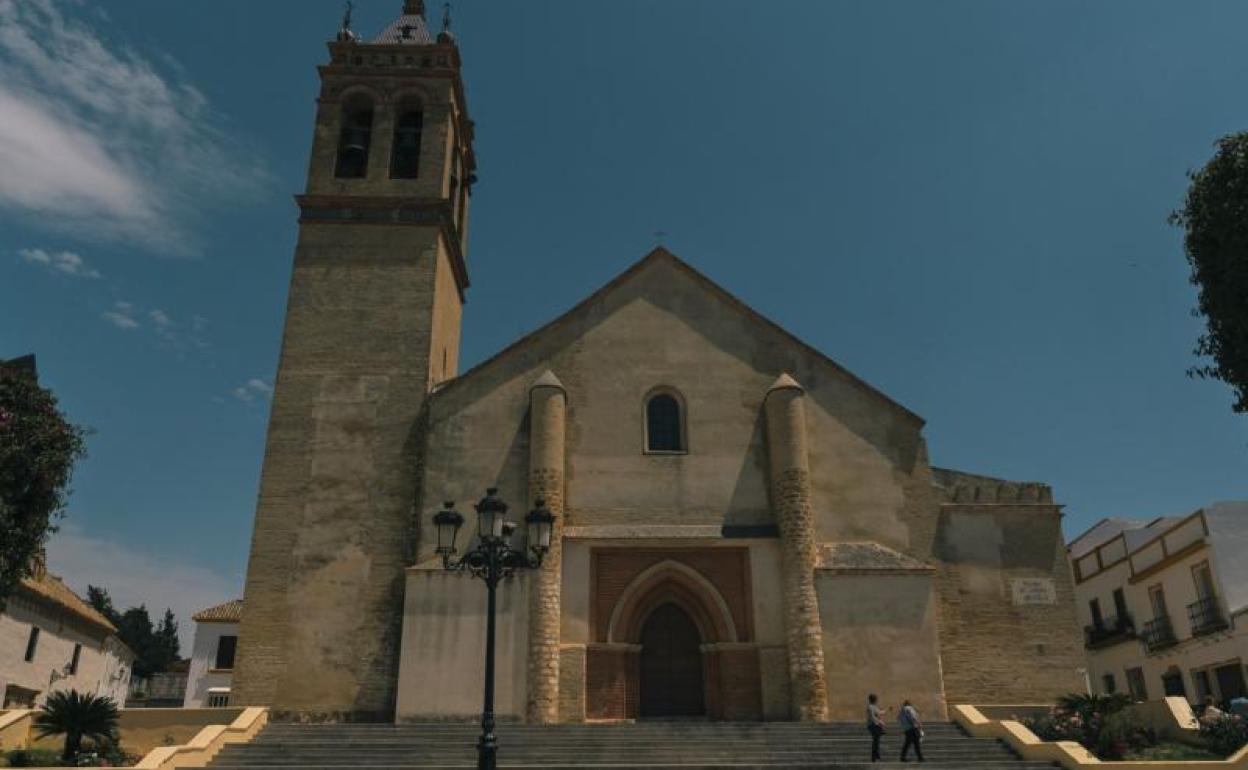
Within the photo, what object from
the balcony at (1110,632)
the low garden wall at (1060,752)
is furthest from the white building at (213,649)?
the balcony at (1110,632)

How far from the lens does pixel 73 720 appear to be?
584 inches

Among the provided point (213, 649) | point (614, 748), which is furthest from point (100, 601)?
point (614, 748)

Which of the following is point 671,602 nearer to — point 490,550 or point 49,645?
point 490,550

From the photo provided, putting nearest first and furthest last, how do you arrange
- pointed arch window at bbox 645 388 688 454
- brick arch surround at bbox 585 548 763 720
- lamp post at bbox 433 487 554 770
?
lamp post at bbox 433 487 554 770 → brick arch surround at bbox 585 548 763 720 → pointed arch window at bbox 645 388 688 454

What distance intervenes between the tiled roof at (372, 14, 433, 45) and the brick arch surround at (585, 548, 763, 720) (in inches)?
Answer: 629

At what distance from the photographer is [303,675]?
1900 cm

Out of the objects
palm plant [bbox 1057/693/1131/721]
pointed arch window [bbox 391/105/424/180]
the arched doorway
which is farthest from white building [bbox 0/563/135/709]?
palm plant [bbox 1057/693/1131/721]

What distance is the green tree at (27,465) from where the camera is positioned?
16.1 metres

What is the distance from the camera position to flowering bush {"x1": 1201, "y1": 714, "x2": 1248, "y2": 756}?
14328mm

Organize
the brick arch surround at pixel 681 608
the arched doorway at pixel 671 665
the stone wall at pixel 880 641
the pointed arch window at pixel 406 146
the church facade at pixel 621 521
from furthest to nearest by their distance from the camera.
→ the pointed arch window at pixel 406 146 < the arched doorway at pixel 671 665 < the brick arch surround at pixel 681 608 < the church facade at pixel 621 521 < the stone wall at pixel 880 641

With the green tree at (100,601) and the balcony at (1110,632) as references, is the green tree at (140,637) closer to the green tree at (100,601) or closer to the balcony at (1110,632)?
the green tree at (100,601)

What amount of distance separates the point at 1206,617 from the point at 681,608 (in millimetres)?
15935

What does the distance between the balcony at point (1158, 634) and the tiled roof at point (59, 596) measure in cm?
3321

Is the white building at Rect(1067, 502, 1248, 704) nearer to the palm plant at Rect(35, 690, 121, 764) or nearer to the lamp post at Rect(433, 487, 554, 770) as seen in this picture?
the lamp post at Rect(433, 487, 554, 770)
